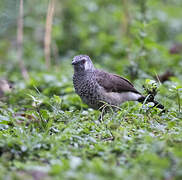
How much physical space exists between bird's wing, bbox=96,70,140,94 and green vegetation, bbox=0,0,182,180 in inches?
6.5

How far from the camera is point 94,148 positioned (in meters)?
3.94

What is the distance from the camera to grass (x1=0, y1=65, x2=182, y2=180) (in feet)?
10.4

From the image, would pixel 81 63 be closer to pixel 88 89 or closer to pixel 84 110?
pixel 88 89

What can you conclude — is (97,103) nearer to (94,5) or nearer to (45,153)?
(45,153)

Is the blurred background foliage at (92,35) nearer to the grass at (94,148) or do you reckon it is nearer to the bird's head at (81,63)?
the bird's head at (81,63)

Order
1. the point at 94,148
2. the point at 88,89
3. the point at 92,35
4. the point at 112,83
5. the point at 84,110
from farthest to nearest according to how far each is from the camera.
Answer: the point at 92,35 → the point at 84,110 → the point at 112,83 → the point at 88,89 → the point at 94,148

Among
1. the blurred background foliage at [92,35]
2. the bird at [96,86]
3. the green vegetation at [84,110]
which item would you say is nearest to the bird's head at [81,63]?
the bird at [96,86]

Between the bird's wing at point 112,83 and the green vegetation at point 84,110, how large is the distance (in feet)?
0.54

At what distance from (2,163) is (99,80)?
268cm

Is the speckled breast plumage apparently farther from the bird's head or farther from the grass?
the grass

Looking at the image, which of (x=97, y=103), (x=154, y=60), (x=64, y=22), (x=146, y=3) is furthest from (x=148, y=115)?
(x=64, y=22)

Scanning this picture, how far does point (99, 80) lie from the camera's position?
19.4ft

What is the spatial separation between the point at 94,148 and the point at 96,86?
6.52 feet

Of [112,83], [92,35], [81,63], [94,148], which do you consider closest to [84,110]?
[112,83]
